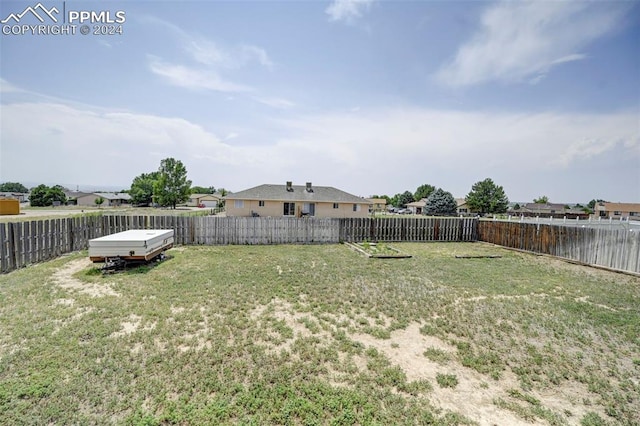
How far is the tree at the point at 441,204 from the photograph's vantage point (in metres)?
52.3

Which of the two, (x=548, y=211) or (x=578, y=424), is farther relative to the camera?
(x=548, y=211)

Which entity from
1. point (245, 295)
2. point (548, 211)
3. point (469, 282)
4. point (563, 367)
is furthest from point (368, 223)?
point (548, 211)

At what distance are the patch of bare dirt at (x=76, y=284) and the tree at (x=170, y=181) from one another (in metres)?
41.4

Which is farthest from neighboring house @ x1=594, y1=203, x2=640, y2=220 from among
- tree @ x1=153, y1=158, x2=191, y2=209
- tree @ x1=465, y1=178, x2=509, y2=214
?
tree @ x1=153, y1=158, x2=191, y2=209

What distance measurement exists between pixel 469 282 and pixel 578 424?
17.7 ft

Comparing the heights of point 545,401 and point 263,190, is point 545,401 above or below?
below

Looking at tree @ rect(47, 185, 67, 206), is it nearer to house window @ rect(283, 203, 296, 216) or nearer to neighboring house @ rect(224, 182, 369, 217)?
neighboring house @ rect(224, 182, 369, 217)

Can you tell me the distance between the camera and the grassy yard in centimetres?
326

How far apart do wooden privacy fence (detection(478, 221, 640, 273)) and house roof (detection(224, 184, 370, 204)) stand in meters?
14.6

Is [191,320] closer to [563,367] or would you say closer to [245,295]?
[245,295]

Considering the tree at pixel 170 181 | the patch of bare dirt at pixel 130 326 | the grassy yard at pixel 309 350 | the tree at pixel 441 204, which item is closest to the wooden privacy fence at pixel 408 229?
the grassy yard at pixel 309 350

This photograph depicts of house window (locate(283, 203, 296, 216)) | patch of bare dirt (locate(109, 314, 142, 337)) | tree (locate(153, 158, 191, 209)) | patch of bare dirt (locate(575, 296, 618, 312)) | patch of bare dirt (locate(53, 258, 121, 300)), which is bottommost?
patch of bare dirt (locate(575, 296, 618, 312))

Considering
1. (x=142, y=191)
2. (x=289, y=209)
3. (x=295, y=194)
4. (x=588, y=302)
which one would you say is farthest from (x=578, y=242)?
(x=142, y=191)

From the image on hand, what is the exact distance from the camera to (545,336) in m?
5.21
